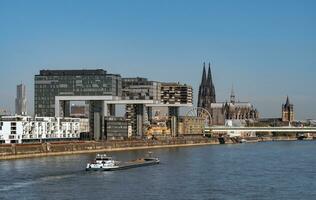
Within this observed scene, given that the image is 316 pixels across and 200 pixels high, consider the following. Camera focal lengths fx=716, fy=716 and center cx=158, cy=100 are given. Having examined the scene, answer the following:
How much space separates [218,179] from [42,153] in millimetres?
44256

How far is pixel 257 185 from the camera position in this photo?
5738 cm

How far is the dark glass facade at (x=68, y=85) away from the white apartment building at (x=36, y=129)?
6745 mm

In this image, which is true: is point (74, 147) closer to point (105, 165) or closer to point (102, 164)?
point (105, 165)

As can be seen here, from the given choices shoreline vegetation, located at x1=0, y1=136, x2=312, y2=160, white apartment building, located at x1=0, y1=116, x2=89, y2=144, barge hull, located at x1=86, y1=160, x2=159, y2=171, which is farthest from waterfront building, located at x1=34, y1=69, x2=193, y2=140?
barge hull, located at x1=86, y1=160, x2=159, y2=171

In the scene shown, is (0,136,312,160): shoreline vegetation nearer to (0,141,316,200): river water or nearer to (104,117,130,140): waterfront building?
(104,117,130,140): waterfront building

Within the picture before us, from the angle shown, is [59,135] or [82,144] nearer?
[82,144]

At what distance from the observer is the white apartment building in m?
112

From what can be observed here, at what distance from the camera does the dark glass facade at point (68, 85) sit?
483 feet

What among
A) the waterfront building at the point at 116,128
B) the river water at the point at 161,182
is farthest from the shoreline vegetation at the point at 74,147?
the river water at the point at 161,182

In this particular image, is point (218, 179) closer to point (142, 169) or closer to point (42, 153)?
point (142, 169)

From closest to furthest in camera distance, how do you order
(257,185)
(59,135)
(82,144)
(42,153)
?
(257,185) → (42,153) → (82,144) → (59,135)

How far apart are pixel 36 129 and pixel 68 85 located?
27.9 meters

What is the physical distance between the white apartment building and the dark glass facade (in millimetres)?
6745

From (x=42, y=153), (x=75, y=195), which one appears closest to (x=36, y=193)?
(x=75, y=195)
